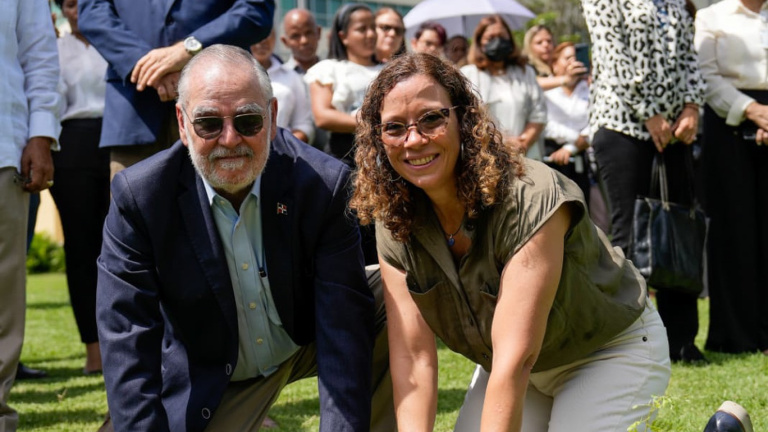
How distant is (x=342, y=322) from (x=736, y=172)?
327cm

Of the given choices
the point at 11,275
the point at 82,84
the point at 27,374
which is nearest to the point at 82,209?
the point at 82,84

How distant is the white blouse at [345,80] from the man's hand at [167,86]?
6.41 ft

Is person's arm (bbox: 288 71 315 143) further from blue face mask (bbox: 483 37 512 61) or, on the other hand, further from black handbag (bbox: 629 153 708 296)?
black handbag (bbox: 629 153 708 296)

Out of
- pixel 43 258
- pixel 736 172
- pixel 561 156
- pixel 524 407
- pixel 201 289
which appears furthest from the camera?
pixel 43 258

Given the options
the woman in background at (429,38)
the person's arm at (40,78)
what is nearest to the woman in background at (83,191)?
the person's arm at (40,78)

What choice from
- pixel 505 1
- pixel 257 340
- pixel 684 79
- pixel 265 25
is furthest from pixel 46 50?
pixel 505 1

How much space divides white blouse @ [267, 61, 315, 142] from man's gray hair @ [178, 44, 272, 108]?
118 inches

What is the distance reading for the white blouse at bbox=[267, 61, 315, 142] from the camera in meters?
6.71

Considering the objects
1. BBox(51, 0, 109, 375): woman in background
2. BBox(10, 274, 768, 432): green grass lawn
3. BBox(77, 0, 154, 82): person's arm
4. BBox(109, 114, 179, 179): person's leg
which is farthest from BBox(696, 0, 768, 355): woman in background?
BBox(51, 0, 109, 375): woman in background

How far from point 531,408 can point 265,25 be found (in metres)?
2.01

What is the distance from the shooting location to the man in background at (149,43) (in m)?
4.50

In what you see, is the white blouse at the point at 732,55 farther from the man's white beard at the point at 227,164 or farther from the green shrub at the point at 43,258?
the green shrub at the point at 43,258

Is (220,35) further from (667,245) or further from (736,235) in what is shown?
(736,235)

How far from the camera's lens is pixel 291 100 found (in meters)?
6.75
